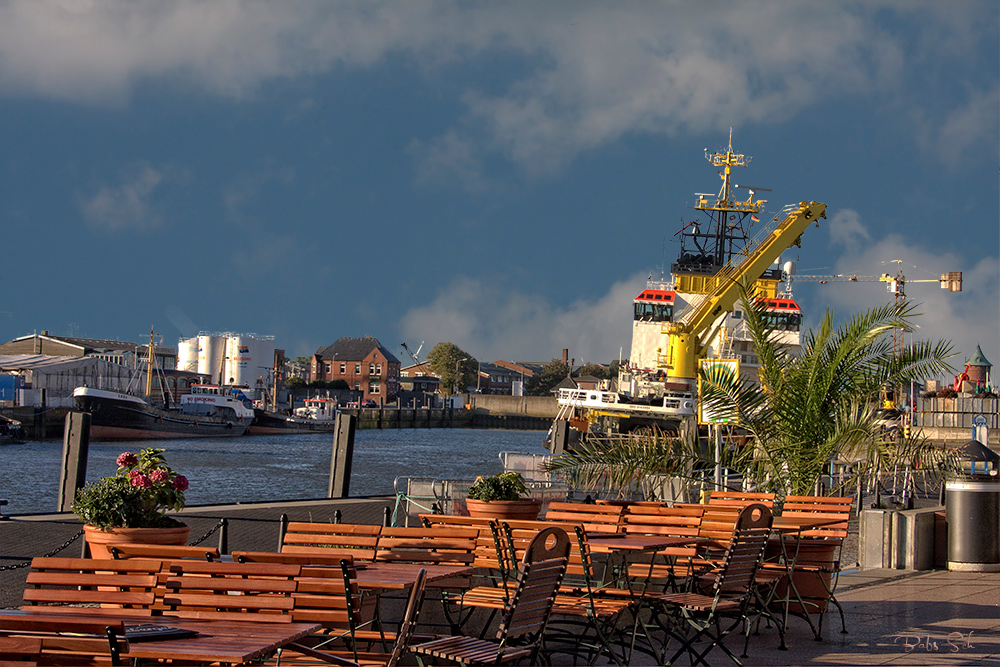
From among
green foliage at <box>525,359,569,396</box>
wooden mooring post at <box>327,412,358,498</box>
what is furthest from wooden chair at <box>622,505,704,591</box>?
green foliage at <box>525,359,569,396</box>

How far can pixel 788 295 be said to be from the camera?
2003 inches

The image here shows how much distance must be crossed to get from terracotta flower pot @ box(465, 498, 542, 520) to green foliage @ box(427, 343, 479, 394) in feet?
455

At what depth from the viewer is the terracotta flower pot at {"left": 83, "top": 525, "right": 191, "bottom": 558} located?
273 inches

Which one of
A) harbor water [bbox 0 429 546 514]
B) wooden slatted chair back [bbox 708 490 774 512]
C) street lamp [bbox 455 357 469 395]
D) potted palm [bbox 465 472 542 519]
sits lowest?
harbor water [bbox 0 429 546 514]

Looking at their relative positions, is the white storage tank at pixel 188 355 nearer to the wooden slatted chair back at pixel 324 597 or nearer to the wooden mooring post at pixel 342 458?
the wooden mooring post at pixel 342 458

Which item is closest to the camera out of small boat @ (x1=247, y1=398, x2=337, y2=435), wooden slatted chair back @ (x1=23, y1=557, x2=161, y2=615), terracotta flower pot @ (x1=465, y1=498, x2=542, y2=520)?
wooden slatted chair back @ (x1=23, y1=557, x2=161, y2=615)

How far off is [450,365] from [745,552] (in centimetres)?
14524

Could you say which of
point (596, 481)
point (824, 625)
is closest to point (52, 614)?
point (824, 625)

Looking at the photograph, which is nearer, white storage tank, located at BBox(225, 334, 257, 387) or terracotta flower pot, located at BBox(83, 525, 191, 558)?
terracotta flower pot, located at BBox(83, 525, 191, 558)

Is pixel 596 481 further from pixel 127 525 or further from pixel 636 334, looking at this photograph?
pixel 636 334

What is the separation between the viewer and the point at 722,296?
137 ft

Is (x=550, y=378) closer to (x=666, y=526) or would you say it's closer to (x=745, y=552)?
(x=666, y=526)

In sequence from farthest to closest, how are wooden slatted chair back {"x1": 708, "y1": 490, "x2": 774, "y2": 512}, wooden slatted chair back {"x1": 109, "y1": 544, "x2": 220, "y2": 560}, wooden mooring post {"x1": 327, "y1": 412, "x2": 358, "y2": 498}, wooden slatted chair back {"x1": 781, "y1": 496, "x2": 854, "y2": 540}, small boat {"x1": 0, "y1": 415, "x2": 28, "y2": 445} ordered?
1. small boat {"x1": 0, "y1": 415, "x2": 28, "y2": 445}
2. wooden mooring post {"x1": 327, "y1": 412, "x2": 358, "y2": 498}
3. wooden slatted chair back {"x1": 708, "y1": 490, "x2": 774, "y2": 512}
4. wooden slatted chair back {"x1": 781, "y1": 496, "x2": 854, "y2": 540}
5. wooden slatted chair back {"x1": 109, "y1": 544, "x2": 220, "y2": 560}

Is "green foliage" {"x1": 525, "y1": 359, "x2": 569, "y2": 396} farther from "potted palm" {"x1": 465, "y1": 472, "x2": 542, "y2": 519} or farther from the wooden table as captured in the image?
the wooden table
